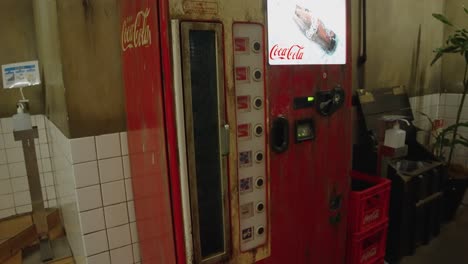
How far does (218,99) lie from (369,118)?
6.71 feet

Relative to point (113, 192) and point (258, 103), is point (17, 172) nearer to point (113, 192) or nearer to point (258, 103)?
point (113, 192)

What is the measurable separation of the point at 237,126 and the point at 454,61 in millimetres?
3705

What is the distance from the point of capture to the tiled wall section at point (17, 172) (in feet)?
7.31

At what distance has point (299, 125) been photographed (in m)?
1.43

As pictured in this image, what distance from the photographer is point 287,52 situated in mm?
1350

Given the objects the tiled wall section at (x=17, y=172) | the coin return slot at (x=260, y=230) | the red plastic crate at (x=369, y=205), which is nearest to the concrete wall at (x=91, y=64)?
the coin return slot at (x=260, y=230)

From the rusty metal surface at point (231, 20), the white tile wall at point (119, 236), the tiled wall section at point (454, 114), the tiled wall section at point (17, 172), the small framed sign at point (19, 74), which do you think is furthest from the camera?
the tiled wall section at point (454, 114)

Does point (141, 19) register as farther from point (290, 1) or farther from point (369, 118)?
point (369, 118)

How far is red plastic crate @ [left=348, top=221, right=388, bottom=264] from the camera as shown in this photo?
1877 millimetres

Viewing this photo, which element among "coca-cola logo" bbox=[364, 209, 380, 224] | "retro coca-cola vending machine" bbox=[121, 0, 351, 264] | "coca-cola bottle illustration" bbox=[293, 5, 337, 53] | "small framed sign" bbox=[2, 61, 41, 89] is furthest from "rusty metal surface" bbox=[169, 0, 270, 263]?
"small framed sign" bbox=[2, 61, 41, 89]

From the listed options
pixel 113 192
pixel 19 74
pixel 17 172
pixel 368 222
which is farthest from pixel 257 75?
pixel 17 172

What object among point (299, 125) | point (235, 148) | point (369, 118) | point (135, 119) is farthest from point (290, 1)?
point (369, 118)

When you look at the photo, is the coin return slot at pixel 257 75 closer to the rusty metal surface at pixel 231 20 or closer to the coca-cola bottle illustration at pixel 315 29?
the rusty metal surface at pixel 231 20

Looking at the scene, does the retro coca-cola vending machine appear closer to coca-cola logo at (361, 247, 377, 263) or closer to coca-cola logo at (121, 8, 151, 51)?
coca-cola logo at (121, 8, 151, 51)
